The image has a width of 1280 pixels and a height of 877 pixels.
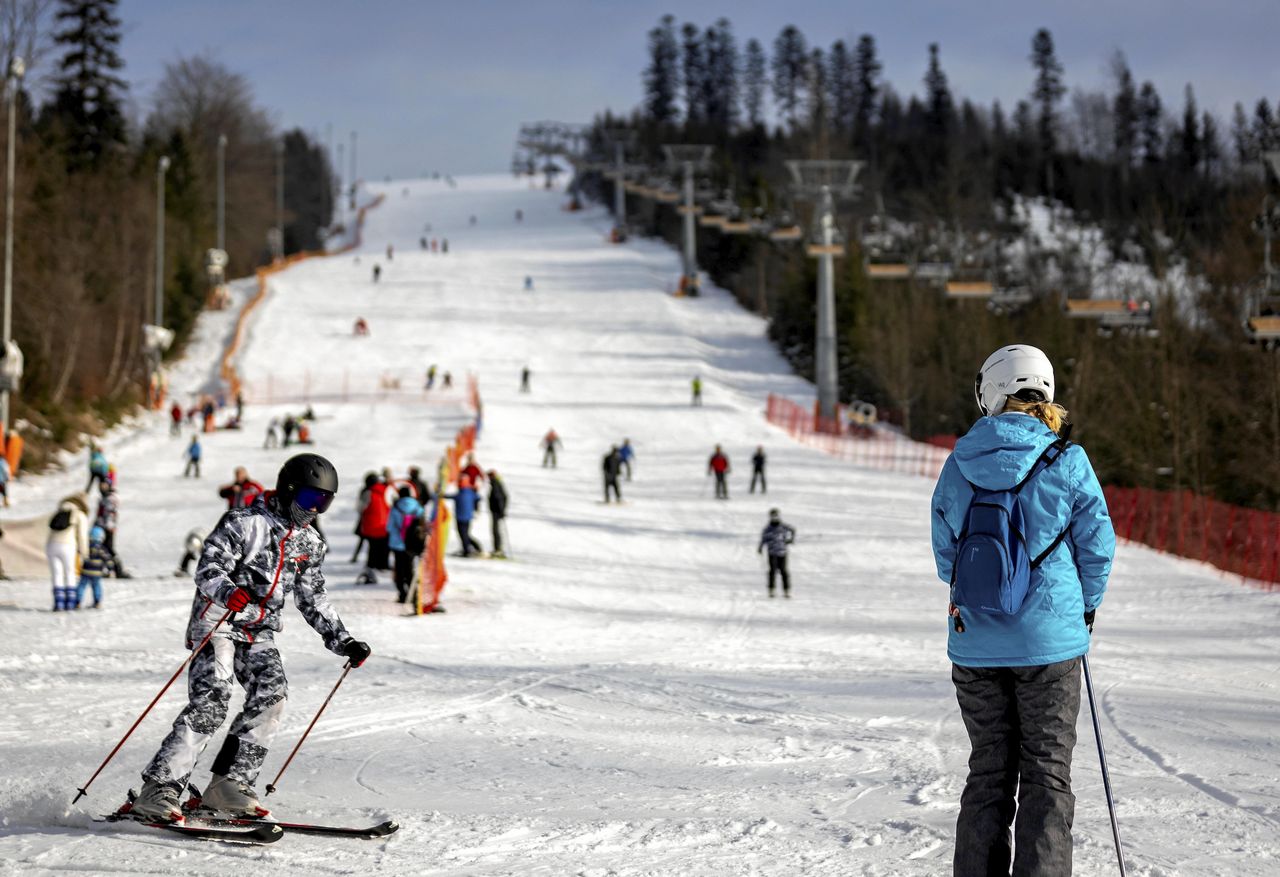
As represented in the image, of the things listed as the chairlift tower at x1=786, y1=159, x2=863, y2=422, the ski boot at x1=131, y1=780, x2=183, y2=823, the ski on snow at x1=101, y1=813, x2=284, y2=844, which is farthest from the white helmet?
the chairlift tower at x1=786, y1=159, x2=863, y2=422

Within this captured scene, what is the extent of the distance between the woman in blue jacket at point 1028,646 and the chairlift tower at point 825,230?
37148 millimetres

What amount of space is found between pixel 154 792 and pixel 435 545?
954 cm

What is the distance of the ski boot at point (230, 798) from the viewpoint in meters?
5.17

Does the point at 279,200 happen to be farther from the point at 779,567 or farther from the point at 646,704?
the point at 646,704

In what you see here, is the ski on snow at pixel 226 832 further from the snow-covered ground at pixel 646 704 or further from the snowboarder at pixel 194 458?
the snowboarder at pixel 194 458

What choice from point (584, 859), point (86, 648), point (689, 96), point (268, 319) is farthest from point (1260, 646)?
point (689, 96)

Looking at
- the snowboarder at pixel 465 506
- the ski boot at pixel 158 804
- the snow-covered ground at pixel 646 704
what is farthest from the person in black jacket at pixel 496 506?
the ski boot at pixel 158 804

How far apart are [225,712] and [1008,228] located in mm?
88472

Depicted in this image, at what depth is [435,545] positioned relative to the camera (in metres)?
14.6

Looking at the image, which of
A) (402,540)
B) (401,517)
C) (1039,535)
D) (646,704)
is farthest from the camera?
(401,517)

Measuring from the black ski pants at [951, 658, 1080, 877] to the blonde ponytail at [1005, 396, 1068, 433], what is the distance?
0.69 meters

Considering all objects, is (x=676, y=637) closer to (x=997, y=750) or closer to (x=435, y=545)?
(x=435, y=545)

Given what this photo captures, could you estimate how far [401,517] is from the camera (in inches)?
560

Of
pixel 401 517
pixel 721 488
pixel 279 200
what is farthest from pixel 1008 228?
pixel 401 517
